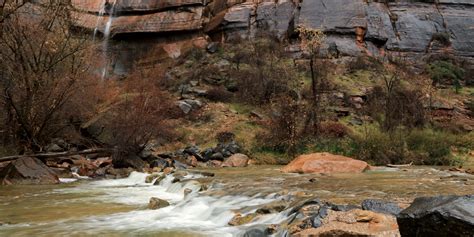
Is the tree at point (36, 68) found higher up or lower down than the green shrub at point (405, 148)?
higher up

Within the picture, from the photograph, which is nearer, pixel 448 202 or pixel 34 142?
pixel 448 202

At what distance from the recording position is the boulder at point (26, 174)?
13227 millimetres

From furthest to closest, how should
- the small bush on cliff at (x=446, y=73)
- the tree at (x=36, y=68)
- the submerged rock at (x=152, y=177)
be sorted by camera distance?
1. the small bush on cliff at (x=446, y=73)
2. the tree at (x=36, y=68)
3. the submerged rock at (x=152, y=177)

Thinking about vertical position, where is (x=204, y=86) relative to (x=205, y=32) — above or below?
below

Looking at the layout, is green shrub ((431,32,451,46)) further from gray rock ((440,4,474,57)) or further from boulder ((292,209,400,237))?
boulder ((292,209,400,237))

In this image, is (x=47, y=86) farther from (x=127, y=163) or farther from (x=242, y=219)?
(x=242, y=219)

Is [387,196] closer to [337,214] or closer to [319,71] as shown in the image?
[337,214]

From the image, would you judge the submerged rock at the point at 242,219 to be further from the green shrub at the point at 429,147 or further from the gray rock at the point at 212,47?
the gray rock at the point at 212,47

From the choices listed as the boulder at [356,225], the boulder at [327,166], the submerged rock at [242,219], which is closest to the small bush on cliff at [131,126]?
the boulder at [327,166]

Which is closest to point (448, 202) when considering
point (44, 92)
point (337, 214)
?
point (337, 214)

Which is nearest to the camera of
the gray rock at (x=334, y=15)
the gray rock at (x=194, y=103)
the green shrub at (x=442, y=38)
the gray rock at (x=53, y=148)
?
the gray rock at (x=53, y=148)

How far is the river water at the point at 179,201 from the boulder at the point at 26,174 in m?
0.77

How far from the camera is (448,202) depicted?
471 cm

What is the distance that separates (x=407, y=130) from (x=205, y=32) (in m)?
22.5
